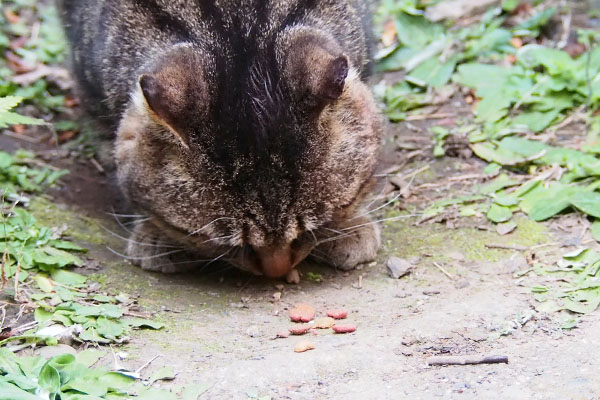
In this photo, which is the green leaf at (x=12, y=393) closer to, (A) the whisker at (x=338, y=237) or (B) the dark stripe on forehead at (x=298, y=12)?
(A) the whisker at (x=338, y=237)

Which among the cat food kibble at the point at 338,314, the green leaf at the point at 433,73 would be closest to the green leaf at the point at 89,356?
the cat food kibble at the point at 338,314

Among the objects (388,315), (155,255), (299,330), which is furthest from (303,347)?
(155,255)

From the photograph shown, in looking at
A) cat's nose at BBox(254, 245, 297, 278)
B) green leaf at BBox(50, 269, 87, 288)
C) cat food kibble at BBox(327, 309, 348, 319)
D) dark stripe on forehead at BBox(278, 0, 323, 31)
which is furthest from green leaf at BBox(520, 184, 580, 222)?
green leaf at BBox(50, 269, 87, 288)

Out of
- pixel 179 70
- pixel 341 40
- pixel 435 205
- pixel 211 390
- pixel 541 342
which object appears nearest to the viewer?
pixel 211 390

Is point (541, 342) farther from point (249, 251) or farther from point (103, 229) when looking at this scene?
point (103, 229)

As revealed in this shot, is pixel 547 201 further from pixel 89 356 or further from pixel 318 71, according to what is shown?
pixel 89 356

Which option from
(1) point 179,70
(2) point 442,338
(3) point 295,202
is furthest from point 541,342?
(1) point 179,70
